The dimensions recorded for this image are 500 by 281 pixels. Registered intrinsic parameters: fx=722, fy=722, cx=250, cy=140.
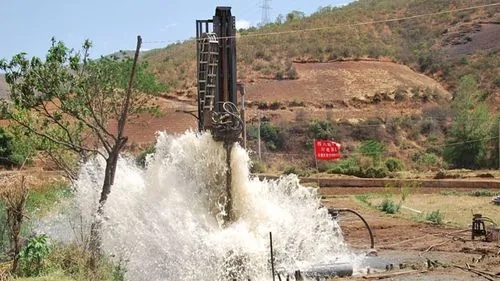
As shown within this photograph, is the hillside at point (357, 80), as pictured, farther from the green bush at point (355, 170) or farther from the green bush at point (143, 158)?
the green bush at point (143, 158)

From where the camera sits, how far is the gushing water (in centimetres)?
1369

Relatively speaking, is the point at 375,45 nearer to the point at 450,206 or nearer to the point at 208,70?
the point at 450,206

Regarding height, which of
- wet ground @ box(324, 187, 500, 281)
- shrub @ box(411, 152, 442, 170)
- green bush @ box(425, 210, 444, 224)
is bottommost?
wet ground @ box(324, 187, 500, 281)

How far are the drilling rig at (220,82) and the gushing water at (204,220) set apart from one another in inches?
10.2

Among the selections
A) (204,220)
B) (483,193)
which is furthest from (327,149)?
(204,220)

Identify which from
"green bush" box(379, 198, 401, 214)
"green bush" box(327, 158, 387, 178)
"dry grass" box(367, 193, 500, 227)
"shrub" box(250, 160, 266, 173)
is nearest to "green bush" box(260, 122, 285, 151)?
"green bush" box(327, 158, 387, 178)

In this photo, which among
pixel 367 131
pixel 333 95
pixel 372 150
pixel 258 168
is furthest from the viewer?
pixel 333 95

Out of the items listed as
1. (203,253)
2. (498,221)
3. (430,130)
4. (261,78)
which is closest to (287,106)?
(261,78)

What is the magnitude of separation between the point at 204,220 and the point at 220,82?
3338 millimetres

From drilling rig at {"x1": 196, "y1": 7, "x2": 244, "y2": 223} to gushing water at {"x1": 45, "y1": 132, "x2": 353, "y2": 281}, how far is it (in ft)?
0.85

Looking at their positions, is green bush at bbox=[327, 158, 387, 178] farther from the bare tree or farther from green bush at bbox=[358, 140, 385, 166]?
the bare tree

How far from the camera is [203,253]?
13.7 m

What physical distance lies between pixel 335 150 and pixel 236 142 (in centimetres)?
2399

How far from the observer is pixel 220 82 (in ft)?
53.4
